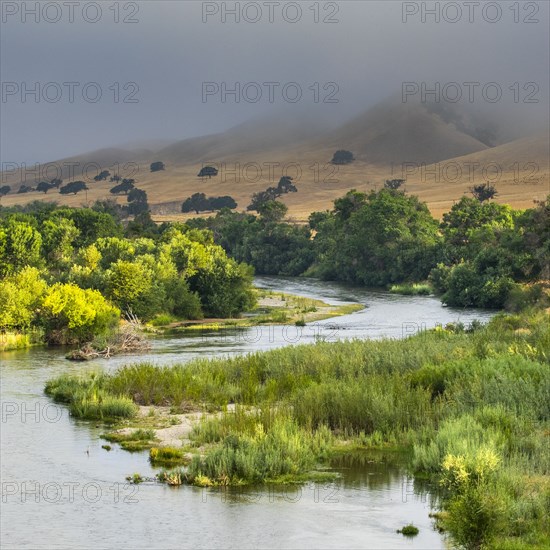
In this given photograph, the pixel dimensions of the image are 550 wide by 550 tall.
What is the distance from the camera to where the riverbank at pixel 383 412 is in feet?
78.7

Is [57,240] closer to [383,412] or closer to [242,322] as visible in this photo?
[242,322]

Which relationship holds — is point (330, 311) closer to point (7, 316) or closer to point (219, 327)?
point (219, 327)

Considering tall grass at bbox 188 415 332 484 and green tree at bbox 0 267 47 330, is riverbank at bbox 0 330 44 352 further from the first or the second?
tall grass at bbox 188 415 332 484

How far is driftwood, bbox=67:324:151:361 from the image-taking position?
2207 inches

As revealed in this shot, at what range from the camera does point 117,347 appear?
58.0 metres

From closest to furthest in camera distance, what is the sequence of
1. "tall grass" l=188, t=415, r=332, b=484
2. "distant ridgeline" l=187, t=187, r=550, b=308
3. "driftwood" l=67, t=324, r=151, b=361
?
"tall grass" l=188, t=415, r=332, b=484 → "driftwood" l=67, t=324, r=151, b=361 → "distant ridgeline" l=187, t=187, r=550, b=308

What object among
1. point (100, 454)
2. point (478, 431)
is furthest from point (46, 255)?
point (478, 431)

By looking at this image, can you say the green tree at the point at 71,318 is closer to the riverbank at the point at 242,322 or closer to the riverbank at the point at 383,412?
the riverbank at the point at 242,322

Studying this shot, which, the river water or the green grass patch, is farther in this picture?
the green grass patch

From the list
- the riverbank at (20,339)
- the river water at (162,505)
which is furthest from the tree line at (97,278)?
the river water at (162,505)

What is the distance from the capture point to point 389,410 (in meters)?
34.4

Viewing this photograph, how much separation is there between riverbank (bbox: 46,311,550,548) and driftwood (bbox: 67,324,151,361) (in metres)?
9.10

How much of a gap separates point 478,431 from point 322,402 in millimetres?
7421

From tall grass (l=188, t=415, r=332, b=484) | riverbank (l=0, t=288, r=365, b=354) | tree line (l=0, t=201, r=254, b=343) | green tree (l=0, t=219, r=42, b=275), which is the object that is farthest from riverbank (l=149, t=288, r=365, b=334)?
tall grass (l=188, t=415, r=332, b=484)
